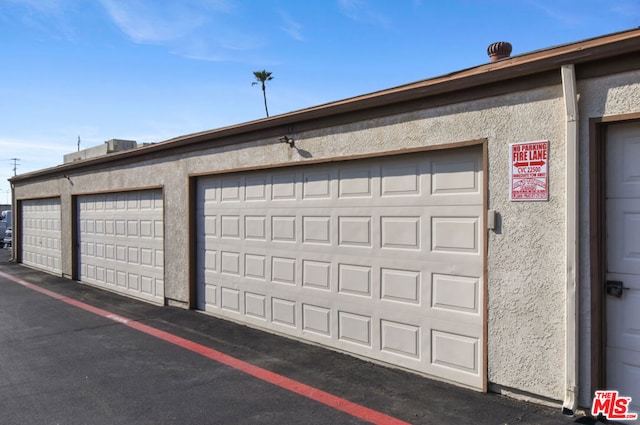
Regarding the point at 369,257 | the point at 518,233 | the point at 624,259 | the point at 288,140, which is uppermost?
the point at 288,140

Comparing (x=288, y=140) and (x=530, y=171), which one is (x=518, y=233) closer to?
(x=530, y=171)

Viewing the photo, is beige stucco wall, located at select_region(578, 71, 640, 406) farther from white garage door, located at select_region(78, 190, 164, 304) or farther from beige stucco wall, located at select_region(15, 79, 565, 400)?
white garage door, located at select_region(78, 190, 164, 304)

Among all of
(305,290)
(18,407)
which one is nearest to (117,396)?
(18,407)

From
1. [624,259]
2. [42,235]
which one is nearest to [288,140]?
[624,259]

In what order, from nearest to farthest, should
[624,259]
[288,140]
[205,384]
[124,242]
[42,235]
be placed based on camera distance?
[624,259] < [205,384] < [288,140] < [124,242] < [42,235]

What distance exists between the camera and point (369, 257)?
5910 mm

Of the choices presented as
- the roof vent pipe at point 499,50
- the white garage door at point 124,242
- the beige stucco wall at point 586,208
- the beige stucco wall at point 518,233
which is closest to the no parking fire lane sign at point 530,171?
the beige stucco wall at point 518,233

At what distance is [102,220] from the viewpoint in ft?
39.6

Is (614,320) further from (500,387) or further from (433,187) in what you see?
(433,187)

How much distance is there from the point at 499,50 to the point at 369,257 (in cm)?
310

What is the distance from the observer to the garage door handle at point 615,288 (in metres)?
4.07

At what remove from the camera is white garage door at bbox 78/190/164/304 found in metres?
10.0

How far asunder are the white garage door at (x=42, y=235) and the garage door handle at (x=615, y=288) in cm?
1488

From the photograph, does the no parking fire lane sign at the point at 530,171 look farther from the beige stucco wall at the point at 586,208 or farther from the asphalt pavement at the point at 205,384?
the asphalt pavement at the point at 205,384
